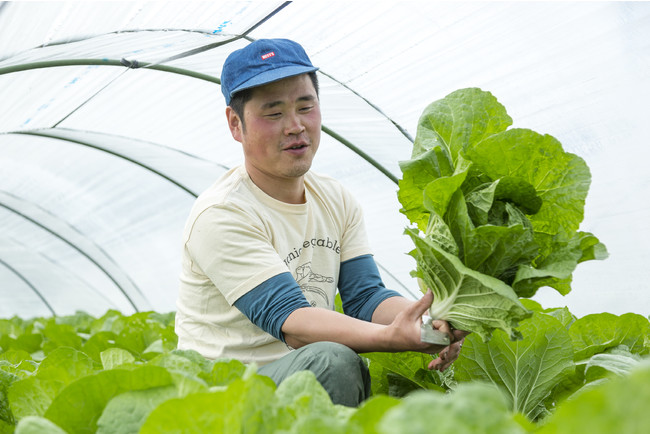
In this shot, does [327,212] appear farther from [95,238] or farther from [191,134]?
[95,238]

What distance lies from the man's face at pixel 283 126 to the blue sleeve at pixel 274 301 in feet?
1.65

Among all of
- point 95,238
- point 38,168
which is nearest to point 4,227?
point 95,238

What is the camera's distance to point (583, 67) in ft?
12.0

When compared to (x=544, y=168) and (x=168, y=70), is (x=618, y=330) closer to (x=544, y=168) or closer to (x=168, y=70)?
(x=544, y=168)

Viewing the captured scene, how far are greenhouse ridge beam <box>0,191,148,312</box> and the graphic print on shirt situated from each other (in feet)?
22.6

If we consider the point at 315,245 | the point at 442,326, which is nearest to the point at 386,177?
the point at 315,245

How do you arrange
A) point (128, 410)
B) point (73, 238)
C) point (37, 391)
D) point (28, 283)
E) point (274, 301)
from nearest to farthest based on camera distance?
point (128, 410) < point (37, 391) < point (274, 301) < point (73, 238) < point (28, 283)

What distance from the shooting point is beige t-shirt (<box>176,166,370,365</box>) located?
2.43 meters

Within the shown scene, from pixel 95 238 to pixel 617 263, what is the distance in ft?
22.3

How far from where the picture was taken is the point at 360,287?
3.02m

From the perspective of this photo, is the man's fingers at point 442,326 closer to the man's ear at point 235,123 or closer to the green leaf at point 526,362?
the green leaf at point 526,362

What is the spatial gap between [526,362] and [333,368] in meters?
0.72

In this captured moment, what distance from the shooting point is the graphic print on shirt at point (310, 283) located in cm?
279

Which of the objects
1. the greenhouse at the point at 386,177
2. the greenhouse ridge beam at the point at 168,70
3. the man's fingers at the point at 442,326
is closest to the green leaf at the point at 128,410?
the greenhouse at the point at 386,177
